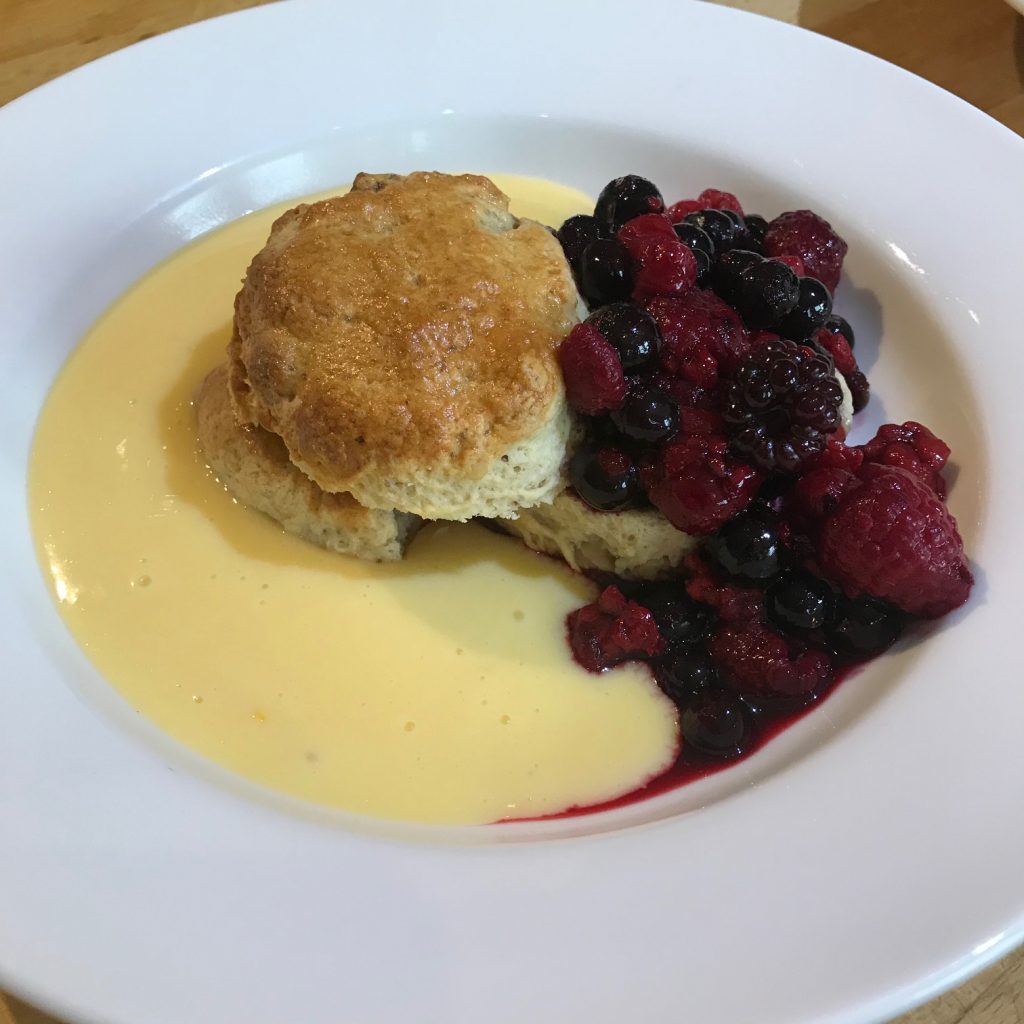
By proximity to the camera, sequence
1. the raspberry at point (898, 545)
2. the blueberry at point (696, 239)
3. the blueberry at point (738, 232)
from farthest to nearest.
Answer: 1. the blueberry at point (738, 232)
2. the blueberry at point (696, 239)
3. the raspberry at point (898, 545)

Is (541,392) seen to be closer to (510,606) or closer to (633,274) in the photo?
(633,274)

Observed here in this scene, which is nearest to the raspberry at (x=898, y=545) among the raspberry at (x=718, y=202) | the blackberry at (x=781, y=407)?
the blackberry at (x=781, y=407)

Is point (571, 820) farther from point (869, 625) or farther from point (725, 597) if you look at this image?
point (869, 625)

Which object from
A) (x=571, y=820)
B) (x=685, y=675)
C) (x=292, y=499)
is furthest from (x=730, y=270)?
(x=571, y=820)

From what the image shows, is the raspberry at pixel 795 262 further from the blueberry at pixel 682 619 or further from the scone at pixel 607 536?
the blueberry at pixel 682 619

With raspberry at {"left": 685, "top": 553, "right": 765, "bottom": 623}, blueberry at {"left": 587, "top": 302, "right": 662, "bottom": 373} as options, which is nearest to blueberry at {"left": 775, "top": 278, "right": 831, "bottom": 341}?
blueberry at {"left": 587, "top": 302, "right": 662, "bottom": 373}

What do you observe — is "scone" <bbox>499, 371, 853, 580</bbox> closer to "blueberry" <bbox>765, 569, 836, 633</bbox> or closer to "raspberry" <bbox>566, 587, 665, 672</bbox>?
"raspberry" <bbox>566, 587, 665, 672</bbox>
